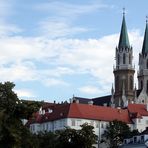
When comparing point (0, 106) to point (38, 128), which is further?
point (38, 128)

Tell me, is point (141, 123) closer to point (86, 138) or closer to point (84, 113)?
point (84, 113)

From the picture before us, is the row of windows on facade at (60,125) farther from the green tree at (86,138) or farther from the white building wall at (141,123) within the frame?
the green tree at (86,138)

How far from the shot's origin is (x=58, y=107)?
523 ft

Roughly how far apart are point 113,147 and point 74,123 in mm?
15047

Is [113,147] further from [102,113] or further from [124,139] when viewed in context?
[102,113]

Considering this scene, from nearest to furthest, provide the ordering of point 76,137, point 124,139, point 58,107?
point 76,137, point 124,139, point 58,107

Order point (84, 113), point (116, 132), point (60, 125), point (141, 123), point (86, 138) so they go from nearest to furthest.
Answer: point (86, 138) < point (116, 132) < point (60, 125) < point (84, 113) < point (141, 123)

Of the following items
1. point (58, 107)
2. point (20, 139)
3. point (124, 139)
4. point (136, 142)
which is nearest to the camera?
point (20, 139)

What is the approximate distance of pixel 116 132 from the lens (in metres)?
147

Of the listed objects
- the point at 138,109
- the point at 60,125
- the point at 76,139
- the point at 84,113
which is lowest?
the point at 76,139

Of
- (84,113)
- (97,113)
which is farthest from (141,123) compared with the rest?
(84,113)

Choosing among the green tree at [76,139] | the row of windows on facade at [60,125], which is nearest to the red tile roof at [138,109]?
the row of windows on facade at [60,125]

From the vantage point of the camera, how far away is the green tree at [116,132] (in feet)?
468

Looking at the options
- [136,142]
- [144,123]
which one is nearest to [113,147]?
[136,142]
